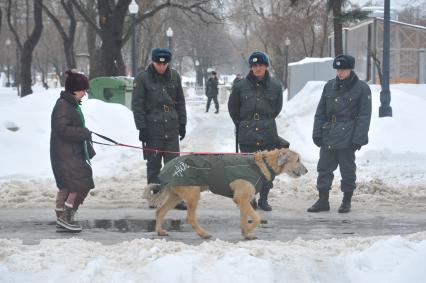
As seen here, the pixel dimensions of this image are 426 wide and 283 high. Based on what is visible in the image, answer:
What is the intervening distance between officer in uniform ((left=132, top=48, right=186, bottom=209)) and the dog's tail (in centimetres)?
130

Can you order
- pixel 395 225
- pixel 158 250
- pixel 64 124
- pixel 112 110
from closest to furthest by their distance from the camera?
pixel 158 250, pixel 64 124, pixel 395 225, pixel 112 110

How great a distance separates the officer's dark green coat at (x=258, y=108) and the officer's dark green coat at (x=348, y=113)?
0.67 metres

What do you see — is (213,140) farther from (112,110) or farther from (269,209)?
(269,209)

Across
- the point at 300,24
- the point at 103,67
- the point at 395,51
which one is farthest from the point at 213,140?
the point at 300,24

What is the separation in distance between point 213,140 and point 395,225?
10045 millimetres

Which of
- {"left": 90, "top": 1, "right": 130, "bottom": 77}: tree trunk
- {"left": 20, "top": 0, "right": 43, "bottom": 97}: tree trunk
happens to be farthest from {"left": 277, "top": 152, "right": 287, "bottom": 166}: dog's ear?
{"left": 20, "top": 0, "right": 43, "bottom": 97}: tree trunk

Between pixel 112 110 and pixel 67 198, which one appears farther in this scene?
pixel 112 110

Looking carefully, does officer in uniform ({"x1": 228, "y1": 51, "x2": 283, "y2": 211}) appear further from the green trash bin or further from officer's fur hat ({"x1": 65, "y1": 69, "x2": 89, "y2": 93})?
A: the green trash bin

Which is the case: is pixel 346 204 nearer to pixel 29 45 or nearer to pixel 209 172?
pixel 209 172

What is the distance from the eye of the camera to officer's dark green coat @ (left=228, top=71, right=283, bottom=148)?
808 centimetres

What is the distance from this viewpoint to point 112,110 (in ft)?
52.3

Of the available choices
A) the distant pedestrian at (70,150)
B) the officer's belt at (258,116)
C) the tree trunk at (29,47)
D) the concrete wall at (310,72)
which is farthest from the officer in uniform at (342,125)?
the tree trunk at (29,47)

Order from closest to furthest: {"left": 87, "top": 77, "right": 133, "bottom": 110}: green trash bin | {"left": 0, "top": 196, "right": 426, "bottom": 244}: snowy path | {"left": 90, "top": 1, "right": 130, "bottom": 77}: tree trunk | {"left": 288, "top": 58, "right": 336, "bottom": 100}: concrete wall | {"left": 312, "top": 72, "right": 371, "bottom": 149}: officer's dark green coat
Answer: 1. {"left": 0, "top": 196, "right": 426, "bottom": 244}: snowy path
2. {"left": 312, "top": 72, "right": 371, "bottom": 149}: officer's dark green coat
3. {"left": 87, "top": 77, "right": 133, "bottom": 110}: green trash bin
4. {"left": 90, "top": 1, "right": 130, "bottom": 77}: tree trunk
5. {"left": 288, "top": 58, "right": 336, "bottom": 100}: concrete wall

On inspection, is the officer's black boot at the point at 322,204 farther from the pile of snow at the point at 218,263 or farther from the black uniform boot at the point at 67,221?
the black uniform boot at the point at 67,221
